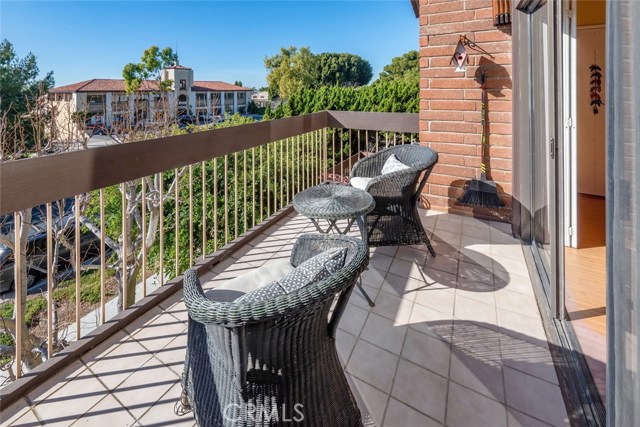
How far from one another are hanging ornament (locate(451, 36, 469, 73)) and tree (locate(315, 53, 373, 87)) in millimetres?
34890

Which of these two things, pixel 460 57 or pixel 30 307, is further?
pixel 30 307

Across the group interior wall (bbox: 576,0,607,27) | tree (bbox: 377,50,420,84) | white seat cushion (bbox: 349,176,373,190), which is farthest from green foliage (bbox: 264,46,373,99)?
white seat cushion (bbox: 349,176,373,190)

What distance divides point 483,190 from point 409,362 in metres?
2.41

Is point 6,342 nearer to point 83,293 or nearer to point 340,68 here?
point 83,293

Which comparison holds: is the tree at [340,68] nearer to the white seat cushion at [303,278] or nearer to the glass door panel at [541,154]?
the glass door panel at [541,154]

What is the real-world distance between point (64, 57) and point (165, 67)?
16.0 feet

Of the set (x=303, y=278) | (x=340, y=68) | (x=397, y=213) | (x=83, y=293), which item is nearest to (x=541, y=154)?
(x=397, y=213)

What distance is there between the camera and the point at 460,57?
390 centimetres

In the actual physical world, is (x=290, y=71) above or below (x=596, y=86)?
above

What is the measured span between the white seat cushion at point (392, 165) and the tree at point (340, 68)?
1404 inches

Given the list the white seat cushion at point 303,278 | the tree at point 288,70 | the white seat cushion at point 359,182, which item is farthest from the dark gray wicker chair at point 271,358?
the tree at point 288,70

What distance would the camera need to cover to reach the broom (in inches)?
145

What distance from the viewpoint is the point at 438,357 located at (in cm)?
194

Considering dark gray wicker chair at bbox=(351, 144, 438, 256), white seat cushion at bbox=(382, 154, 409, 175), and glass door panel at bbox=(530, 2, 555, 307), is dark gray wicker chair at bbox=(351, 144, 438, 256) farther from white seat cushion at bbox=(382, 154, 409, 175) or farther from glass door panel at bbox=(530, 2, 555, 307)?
glass door panel at bbox=(530, 2, 555, 307)
